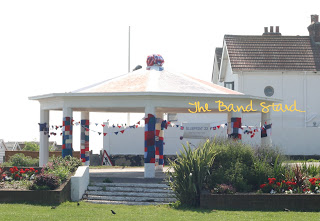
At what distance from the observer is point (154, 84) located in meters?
28.7

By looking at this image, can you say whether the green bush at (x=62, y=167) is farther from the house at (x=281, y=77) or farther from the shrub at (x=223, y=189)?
the house at (x=281, y=77)

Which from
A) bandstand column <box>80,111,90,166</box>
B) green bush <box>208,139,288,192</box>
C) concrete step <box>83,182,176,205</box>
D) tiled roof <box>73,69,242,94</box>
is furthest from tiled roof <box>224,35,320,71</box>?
green bush <box>208,139,288,192</box>

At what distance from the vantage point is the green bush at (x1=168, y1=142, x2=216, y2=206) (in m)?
21.1

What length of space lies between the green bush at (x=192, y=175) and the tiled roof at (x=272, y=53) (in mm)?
26392

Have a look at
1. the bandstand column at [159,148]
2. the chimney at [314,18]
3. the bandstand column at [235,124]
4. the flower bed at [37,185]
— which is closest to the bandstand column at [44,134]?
the bandstand column at [159,148]

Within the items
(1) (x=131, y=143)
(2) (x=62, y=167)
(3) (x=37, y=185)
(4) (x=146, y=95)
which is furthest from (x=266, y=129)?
(3) (x=37, y=185)

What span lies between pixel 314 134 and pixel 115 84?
19.3 meters

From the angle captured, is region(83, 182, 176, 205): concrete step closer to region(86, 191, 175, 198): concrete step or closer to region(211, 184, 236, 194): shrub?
region(86, 191, 175, 198): concrete step

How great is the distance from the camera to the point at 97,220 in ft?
59.2

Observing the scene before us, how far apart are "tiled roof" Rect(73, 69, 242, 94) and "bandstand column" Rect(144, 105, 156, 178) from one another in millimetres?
1105

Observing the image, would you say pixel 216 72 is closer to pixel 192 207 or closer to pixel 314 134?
pixel 314 134

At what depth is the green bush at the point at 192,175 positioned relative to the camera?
69.2 feet

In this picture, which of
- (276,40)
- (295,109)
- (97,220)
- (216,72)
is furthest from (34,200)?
(216,72)

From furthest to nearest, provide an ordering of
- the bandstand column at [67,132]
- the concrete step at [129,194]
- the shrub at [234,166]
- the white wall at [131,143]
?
1. the white wall at [131,143]
2. the bandstand column at [67,132]
3. the concrete step at [129,194]
4. the shrub at [234,166]
